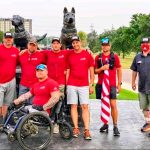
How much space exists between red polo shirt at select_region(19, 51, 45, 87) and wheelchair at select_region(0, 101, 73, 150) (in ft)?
2.12

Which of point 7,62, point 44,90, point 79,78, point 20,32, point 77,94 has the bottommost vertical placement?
point 77,94

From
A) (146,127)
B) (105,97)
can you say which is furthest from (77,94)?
(146,127)

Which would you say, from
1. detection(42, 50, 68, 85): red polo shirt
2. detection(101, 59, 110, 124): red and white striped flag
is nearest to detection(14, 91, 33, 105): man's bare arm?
detection(42, 50, 68, 85): red polo shirt

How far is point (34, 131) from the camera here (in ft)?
19.4

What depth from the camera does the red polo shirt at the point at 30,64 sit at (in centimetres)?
674

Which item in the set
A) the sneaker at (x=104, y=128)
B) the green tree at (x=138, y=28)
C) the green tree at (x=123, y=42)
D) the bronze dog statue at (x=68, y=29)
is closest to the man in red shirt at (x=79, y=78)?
the sneaker at (x=104, y=128)

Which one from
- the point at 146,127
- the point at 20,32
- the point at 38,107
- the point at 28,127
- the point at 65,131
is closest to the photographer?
the point at 28,127

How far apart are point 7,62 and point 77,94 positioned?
1.26m

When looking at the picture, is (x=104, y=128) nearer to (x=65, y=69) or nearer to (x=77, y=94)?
(x=77, y=94)

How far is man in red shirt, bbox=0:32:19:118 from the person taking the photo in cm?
679

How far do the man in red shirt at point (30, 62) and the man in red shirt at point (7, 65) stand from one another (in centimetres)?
15

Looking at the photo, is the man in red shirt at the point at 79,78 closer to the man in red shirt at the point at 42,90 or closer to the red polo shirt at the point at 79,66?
the red polo shirt at the point at 79,66

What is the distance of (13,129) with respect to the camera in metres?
5.80

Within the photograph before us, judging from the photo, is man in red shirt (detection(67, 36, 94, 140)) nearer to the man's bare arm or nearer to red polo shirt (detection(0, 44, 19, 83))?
the man's bare arm
